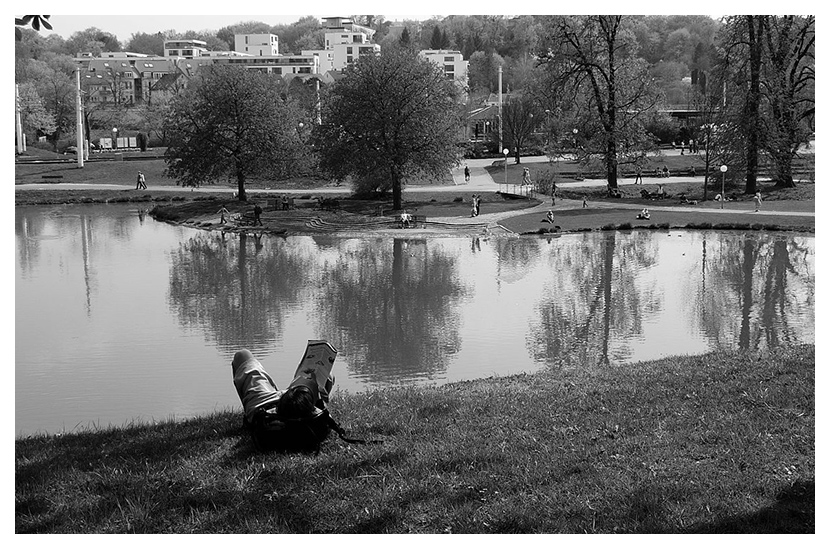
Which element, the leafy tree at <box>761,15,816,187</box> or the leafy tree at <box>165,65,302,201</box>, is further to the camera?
the leafy tree at <box>165,65,302,201</box>

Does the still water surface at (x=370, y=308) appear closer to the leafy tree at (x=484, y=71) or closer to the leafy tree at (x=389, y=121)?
the leafy tree at (x=389, y=121)

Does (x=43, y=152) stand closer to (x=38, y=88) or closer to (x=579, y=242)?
(x=38, y=88)

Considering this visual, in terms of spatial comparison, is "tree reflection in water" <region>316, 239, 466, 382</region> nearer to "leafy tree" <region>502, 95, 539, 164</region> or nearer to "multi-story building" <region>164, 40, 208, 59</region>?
"leafy tree" <region>502, 95, 539, 164</region>

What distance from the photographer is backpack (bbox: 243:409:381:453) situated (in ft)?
24.0

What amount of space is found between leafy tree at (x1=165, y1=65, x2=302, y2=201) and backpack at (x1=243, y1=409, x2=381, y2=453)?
1467 inches

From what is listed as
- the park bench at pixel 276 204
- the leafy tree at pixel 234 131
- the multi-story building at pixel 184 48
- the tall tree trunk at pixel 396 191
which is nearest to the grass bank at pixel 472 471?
the tall tree trunk at pixel 396 191

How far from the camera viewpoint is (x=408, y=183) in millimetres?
51656

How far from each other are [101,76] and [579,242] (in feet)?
216

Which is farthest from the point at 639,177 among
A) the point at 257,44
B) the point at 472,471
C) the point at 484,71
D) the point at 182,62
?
the point at 182,62

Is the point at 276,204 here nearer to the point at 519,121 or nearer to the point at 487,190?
the point at 487,190

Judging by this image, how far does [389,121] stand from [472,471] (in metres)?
33.7

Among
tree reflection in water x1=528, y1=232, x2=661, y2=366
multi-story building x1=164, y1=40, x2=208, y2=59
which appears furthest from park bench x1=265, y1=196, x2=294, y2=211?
multi-story building x1=164, y1=40, x2=208, y2=59

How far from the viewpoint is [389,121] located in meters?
39.6

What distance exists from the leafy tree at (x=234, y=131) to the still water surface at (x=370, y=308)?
10421 millimetres
